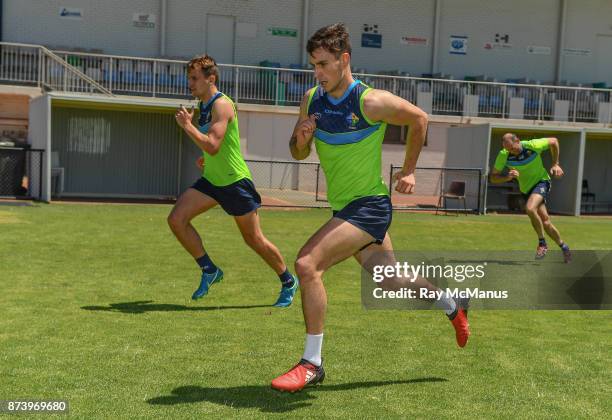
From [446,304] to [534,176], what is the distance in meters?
7.18

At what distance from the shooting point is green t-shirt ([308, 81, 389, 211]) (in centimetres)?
498

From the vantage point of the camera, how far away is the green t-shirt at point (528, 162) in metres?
12.0

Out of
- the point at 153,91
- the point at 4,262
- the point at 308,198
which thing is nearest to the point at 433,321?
the point at 4,262

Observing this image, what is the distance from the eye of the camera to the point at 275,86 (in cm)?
2705

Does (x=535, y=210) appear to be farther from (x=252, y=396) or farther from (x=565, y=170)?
(x=565, y=170)

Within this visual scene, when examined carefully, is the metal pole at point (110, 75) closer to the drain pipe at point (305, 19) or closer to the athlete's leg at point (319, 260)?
the drain pipe at point (305, 19)

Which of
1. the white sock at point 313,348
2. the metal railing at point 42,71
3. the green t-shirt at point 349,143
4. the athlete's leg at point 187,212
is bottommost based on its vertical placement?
the white sock at point 313,348

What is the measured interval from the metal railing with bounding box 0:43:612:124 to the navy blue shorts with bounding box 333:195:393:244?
20784mm

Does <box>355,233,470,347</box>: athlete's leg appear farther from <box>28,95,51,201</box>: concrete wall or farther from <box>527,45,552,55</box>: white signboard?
<box>527,45,552,55</box>: white signboard

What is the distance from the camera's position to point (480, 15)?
3484 centimetres

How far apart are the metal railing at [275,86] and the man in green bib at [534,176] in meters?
14.7

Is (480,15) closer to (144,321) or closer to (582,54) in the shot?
(582,54)

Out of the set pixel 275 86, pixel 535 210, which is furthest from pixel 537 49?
pixel 535 210

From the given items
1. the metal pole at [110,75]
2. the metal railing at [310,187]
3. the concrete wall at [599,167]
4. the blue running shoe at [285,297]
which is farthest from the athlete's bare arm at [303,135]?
the concrete wall at [599,167]
